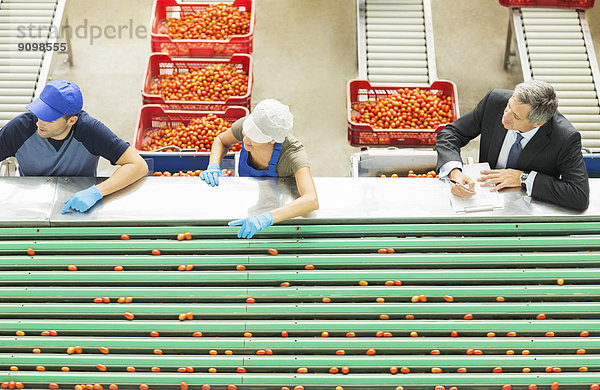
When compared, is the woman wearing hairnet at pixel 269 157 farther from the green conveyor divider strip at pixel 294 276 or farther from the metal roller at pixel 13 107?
the metal roller at pixel 13 107

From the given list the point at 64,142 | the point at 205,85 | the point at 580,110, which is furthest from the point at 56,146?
the point at 580,110

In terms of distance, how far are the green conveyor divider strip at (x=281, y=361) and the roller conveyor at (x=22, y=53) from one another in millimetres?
4340

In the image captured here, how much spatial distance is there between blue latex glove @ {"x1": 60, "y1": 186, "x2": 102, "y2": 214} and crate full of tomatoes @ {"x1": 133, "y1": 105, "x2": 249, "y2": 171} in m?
2.53

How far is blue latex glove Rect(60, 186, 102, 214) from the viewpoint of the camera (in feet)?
12.5

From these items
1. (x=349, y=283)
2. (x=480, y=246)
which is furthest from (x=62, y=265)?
(x=480, y=246)

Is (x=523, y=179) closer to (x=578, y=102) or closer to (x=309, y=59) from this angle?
(x=578, y=102)

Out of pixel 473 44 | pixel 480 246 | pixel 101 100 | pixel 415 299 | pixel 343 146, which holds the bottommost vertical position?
pixel 415 299

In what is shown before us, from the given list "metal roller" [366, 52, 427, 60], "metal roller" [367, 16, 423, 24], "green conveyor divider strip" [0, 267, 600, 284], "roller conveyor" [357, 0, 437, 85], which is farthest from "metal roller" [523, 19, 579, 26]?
"green conveyor divider strip" [0, 267, 600, 284]

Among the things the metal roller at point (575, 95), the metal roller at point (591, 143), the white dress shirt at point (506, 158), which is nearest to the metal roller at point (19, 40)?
the white dress shirt at point (506, 158)

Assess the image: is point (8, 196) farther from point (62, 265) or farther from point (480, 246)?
point (480, 246)

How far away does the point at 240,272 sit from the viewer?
12.1 ft

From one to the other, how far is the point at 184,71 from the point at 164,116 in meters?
0.81

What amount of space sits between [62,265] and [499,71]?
6902mm

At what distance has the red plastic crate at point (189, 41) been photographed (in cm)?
753
